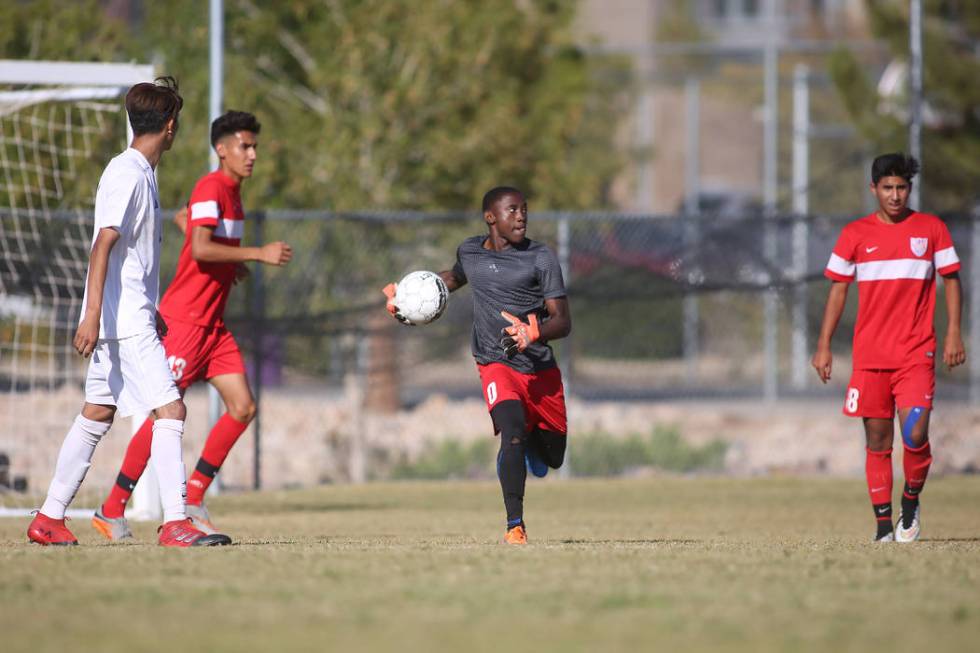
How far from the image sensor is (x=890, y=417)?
930 centimetres

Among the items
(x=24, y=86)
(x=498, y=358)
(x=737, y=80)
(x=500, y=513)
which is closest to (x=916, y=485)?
(x=498, y=358)

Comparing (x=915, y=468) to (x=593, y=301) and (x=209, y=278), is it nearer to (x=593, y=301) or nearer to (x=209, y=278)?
(x=209, y=278)

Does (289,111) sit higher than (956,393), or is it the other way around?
Answer: (289,111)

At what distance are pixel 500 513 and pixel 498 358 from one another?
409 centimetres

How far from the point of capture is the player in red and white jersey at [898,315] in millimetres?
9102

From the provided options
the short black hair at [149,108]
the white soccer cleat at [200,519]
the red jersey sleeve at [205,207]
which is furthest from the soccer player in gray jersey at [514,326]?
the short black hair at [149,108]

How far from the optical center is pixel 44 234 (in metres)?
13.7

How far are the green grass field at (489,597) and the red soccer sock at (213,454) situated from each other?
1.07 m

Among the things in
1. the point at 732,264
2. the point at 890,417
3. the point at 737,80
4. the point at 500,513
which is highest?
the point at 737,80

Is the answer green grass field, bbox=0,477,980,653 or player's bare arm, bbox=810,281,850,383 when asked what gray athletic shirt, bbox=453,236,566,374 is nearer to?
green grass field, bbox=0,477,980,653

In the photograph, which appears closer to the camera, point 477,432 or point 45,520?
point 45,520

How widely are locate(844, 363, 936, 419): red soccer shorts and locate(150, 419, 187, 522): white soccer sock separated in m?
3.80

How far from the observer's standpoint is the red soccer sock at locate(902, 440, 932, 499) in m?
9.20

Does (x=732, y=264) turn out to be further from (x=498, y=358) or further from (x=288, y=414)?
(x=498, y=358)
